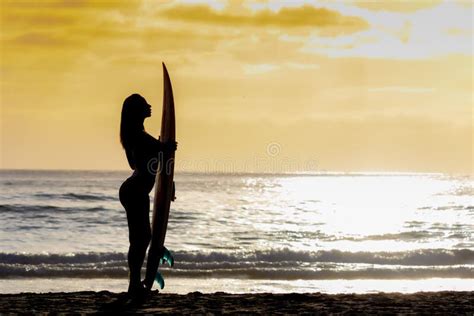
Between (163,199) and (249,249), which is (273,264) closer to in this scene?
(249,249)

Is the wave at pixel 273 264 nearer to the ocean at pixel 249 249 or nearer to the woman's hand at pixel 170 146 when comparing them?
the ocean at pixel 249 249

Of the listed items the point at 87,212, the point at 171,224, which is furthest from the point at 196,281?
the point at 87,212

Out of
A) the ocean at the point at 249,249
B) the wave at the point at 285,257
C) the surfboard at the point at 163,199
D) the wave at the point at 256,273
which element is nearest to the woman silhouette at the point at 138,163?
the surfboard at the point at 163,199

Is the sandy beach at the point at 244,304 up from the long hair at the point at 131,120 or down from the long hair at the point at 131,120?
down

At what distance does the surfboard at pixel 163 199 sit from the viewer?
7898mm

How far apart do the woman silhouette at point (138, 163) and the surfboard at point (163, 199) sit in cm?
17

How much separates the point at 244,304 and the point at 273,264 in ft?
26.0

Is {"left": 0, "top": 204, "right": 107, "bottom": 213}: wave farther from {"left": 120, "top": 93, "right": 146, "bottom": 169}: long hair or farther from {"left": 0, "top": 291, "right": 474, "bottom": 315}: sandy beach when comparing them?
{"left": 120, "top": 93, "right": 146, "bottom": 169}: long hair

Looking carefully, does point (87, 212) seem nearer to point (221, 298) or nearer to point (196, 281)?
point (196, 281)

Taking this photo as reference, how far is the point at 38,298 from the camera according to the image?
26.9 feet

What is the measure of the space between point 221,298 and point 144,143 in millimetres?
1950

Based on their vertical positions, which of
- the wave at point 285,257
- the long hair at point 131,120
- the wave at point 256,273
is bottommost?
the wave at point 256,273

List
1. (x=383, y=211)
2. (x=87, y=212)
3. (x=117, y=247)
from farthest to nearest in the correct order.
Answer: (x=383, y=211) < (x=87, y=212) < (x=117, y=247)

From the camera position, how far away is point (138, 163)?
747 centimetres
